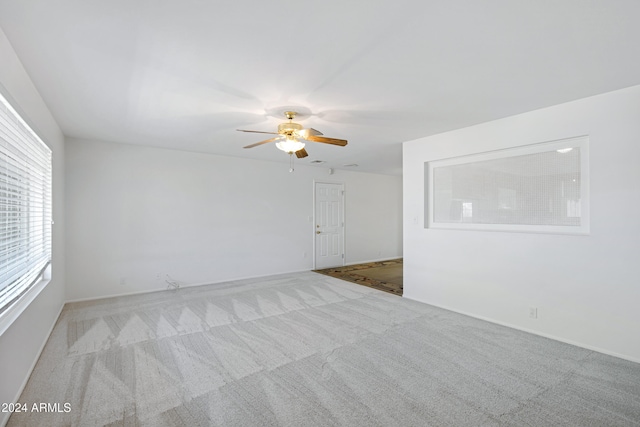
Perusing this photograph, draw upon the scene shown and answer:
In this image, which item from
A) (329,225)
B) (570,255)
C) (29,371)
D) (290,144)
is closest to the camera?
(29,371)

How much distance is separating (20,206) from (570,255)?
16.9 ft

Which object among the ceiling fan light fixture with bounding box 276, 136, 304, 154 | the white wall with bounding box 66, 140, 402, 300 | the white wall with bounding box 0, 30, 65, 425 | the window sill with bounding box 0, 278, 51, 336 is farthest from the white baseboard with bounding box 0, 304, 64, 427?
the ceiling fan light fixture with bounding box 276, 136, 304, 154

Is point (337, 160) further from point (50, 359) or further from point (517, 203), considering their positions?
point (50, 359)

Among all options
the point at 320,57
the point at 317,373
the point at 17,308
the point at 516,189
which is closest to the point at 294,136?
the point at 320,57

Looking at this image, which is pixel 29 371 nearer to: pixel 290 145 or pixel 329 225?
pixel 290 145

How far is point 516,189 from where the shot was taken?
141 inches

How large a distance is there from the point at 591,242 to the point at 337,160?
171 inches

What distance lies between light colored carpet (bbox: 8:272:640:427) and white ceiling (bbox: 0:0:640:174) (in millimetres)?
2494

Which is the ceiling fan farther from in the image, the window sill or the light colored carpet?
the window sill

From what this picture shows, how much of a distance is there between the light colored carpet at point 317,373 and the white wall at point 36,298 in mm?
165

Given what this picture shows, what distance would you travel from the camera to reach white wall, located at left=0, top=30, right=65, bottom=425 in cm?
196

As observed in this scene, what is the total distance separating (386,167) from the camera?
7344mm

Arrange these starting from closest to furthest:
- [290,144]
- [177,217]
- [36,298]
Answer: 1. [36,298]
2. [290,144]
3. [177,217]

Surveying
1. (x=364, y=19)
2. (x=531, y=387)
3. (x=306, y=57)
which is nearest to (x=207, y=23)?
(x=306, y=57)
